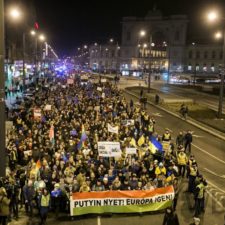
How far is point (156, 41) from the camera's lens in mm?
146750

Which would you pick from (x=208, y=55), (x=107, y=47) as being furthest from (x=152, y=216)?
(x=107, y=47)

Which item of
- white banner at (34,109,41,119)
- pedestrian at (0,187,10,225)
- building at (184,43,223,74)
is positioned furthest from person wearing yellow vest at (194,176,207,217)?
building at (184,43,223,74)

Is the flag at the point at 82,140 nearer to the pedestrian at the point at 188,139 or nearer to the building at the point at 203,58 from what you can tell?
the pedestrian at the point at 188,139

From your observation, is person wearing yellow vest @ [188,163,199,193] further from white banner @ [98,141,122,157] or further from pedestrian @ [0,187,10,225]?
pedestrian @ [0,187,10,225]

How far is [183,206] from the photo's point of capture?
14.4 meters

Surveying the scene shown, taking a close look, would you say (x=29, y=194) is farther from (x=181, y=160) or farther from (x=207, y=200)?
(x=181, y=160)

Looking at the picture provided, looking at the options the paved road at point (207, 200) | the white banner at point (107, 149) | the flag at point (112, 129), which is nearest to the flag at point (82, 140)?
the flag at point (112, 129)

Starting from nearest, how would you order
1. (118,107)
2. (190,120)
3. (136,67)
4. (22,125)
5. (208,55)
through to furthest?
1. (22,125)
2. (118,107)
3. (190,120)
4. (208,55)
5. (136,67)

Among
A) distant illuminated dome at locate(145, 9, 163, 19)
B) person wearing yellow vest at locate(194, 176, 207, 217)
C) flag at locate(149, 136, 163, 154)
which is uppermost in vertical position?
distant illuminated dome at locate(145, 9, 163, 19)

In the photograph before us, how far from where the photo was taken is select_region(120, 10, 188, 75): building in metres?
138

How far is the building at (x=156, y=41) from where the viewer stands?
13850 centimetres

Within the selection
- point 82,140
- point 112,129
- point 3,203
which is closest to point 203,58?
point 112,129

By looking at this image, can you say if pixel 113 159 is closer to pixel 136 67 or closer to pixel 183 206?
pixel 183 206

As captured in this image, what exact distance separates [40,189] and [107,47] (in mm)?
144569
